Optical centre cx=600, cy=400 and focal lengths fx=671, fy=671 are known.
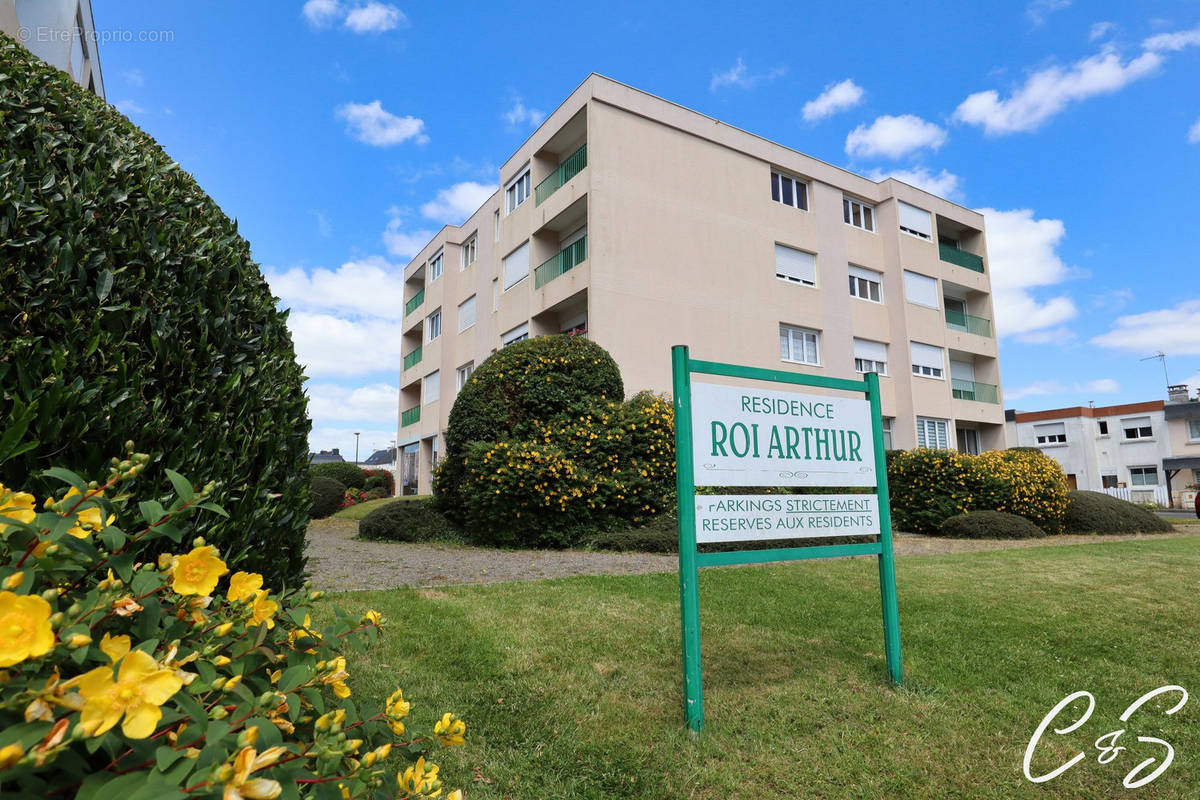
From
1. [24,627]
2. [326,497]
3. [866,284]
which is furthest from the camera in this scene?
[866,284]

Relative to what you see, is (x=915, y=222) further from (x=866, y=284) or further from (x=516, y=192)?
(x=516, y=192)

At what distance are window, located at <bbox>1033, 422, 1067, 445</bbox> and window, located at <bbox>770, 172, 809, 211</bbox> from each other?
127ft

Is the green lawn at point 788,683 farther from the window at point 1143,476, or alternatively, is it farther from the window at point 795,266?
the window at point 1143,476

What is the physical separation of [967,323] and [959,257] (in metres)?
2.63

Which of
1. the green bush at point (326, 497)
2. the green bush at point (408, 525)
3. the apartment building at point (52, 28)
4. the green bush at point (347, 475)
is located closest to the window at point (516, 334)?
the green bush at point (408, 525)

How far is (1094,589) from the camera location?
6914 mm

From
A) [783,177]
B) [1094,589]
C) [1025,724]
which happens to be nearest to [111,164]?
[1025,724]

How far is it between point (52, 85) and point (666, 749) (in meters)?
3.76

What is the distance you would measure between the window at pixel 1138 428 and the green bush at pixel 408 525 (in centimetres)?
5386

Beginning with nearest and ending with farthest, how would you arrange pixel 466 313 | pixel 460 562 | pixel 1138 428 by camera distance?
pixel 460 562, pixel 466 313, pixel 1138 428

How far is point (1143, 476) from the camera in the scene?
47.2 m

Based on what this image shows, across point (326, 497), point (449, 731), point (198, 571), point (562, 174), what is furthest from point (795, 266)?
point (198, 571)

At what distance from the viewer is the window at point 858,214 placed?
24.0 metres

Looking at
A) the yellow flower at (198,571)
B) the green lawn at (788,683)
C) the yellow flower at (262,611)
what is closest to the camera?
the yellow flower at (198,571)
